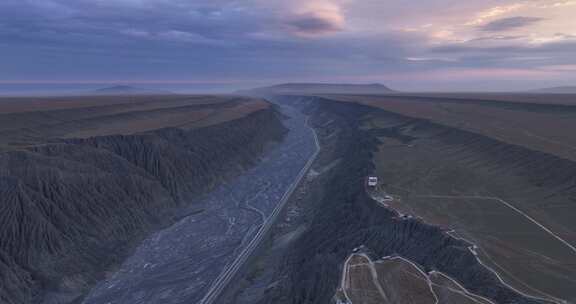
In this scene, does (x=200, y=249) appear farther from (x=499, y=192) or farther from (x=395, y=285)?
(x=499, y=192)

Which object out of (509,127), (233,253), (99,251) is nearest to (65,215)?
(99,251)

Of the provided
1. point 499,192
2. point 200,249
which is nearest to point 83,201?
point 200,249

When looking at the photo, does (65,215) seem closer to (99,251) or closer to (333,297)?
(99,251)

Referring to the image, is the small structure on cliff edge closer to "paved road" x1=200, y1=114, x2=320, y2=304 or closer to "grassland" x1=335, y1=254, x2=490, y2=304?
"paved road" x1=200, y1=114, x2=320, y2=304

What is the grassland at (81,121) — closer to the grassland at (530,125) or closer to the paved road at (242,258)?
the paved road at (242,258)

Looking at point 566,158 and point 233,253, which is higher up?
point 566,158
